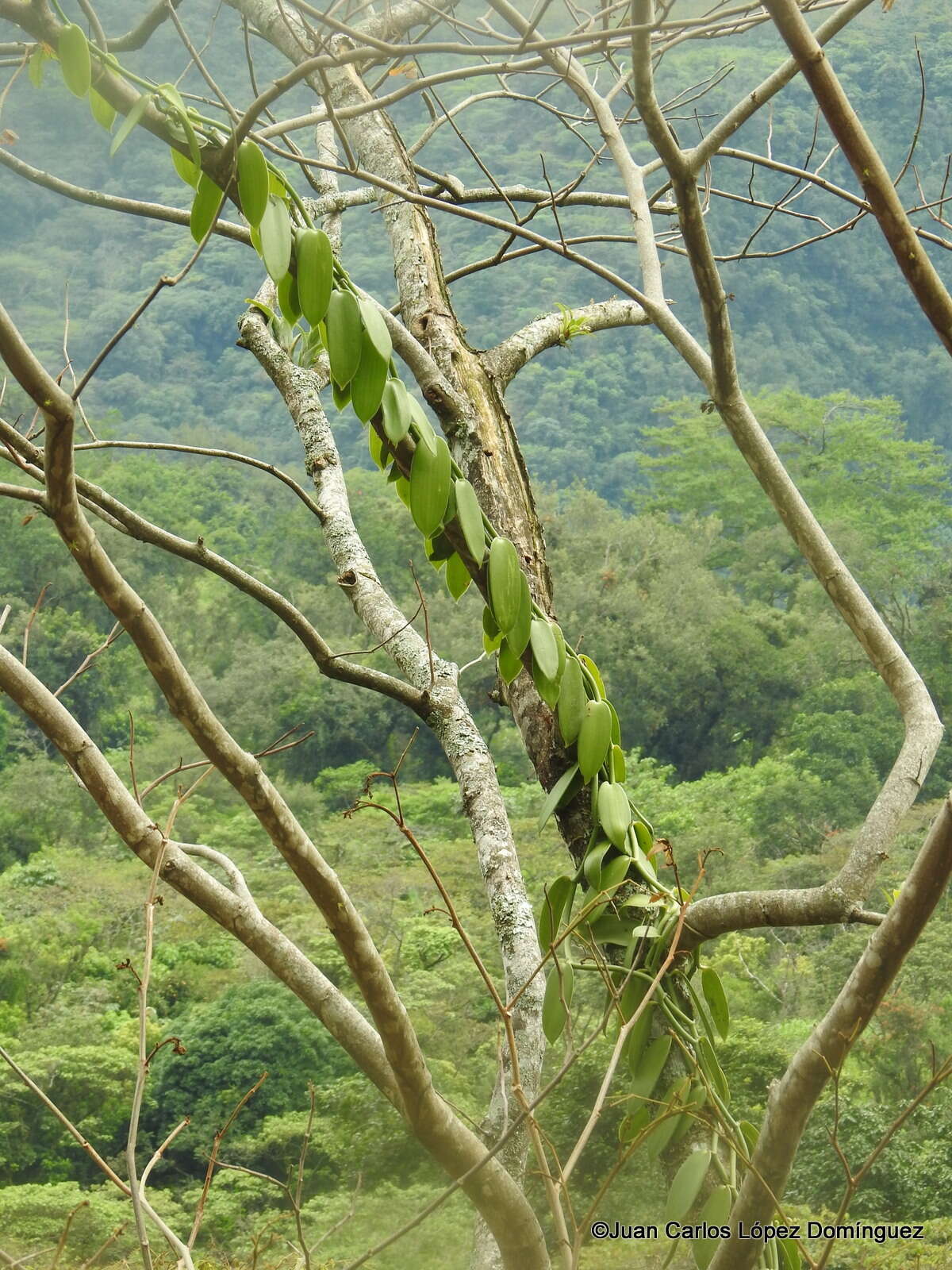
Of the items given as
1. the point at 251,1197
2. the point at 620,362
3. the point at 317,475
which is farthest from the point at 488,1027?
the point at 620,362

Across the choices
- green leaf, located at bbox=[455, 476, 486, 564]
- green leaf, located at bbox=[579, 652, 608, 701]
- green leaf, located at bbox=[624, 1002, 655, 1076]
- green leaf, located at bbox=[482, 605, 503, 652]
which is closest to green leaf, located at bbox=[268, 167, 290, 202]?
green leaf, located at bbox=[455, 476, 486, 564]

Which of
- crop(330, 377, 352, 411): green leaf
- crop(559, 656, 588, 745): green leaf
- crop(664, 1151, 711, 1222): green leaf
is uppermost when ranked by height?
crop(330, 377, 352, 411): green leaf

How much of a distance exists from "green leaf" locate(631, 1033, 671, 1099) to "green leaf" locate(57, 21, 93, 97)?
2.75 ft

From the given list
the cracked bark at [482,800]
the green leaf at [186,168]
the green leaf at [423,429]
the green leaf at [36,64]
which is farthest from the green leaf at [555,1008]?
the green leaf at [36,64]

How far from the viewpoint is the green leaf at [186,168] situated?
807 millimetres

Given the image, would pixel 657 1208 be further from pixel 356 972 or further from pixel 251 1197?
pixel 356 972

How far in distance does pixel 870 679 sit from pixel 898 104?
602 inches

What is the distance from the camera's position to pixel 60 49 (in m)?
0.70

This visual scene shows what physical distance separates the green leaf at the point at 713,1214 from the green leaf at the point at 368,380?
0.67 m

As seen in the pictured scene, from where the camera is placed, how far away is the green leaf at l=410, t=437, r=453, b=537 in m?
0.92

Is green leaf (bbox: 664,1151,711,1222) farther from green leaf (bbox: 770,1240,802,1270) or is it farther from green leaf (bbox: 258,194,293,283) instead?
green leaf (bbox: 258,194,293,283)

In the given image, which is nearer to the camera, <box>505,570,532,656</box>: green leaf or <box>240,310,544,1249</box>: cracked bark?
<box>505,570,532,656</box>: green leaf

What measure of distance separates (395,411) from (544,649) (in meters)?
0.25

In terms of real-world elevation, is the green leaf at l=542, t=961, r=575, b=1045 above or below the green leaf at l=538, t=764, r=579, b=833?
below
